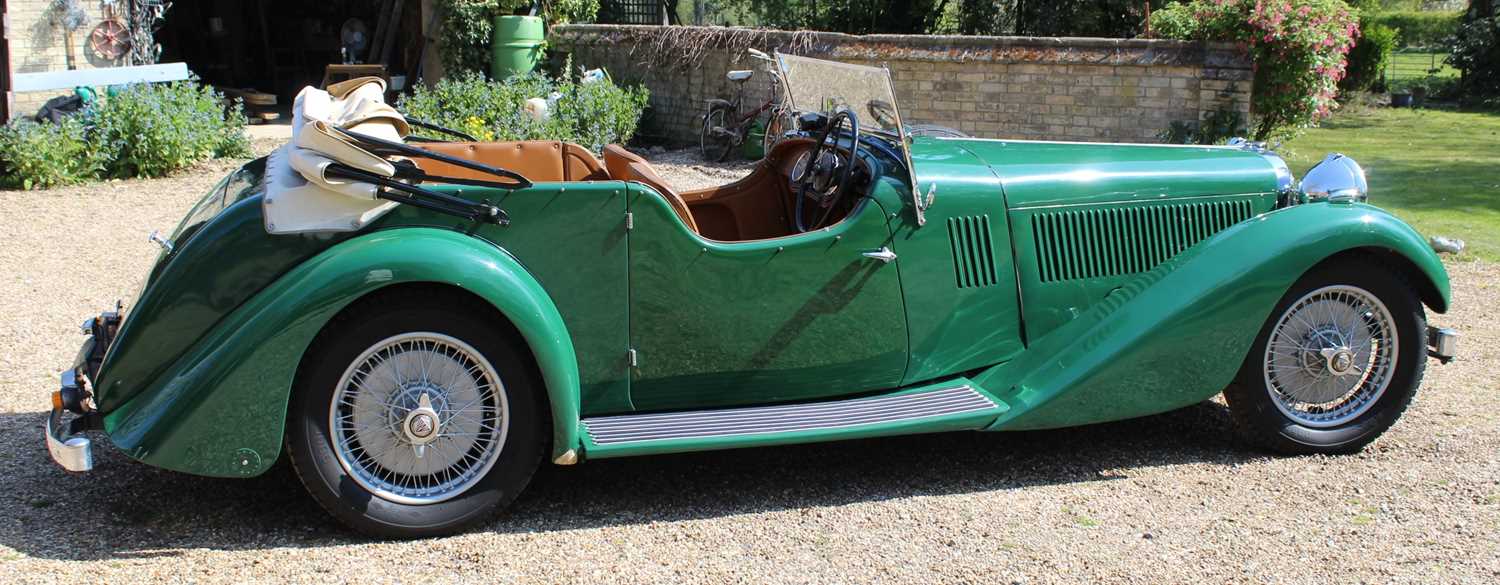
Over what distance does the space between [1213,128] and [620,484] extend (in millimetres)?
9123

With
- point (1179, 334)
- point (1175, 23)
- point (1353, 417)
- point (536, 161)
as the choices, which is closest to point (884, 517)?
point (1179, 334)

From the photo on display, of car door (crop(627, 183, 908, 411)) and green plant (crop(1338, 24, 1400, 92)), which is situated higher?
green plant (crop(1338, 24, 1400, 92))

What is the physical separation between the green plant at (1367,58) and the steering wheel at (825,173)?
18331mm

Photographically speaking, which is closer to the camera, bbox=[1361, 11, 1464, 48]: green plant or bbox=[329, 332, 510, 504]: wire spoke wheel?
bbox=[329, 332, 510, 504]: wire spoke wheel

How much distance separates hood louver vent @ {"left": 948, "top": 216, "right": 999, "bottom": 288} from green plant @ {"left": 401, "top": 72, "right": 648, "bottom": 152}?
661 centimetres

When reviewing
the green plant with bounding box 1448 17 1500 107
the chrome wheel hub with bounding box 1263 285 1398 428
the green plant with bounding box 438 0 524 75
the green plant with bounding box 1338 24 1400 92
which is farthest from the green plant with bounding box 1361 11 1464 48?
the chrome wheel hub with bounding box 1263 285 1398 428

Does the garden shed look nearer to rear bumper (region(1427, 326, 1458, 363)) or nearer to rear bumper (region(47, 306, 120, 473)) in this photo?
rear bumper (region(47, 306, 120, 473))

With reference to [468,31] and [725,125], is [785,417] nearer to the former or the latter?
[725,125]

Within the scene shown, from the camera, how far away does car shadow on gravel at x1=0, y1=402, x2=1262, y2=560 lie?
3.83 metres

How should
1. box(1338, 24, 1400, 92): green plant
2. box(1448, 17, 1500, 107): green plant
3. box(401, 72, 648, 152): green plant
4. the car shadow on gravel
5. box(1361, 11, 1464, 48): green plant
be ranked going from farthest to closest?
box(1361, 11, 1464, 48): green plant → box(1448, 17, 1500, 107): green plant → box(1338, 24, 1400, 92): green plant → box(401, 72, 648, 152): green plant → the car shadow on gravel

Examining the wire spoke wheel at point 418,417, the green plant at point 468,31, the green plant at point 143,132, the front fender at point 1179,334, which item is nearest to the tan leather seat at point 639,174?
the wire spoke wheel at point 418,417

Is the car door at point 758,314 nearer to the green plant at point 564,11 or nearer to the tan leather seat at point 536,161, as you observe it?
the tan leather seat at point 536,161

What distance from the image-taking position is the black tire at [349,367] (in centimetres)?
365

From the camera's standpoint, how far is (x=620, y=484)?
14.2ft
